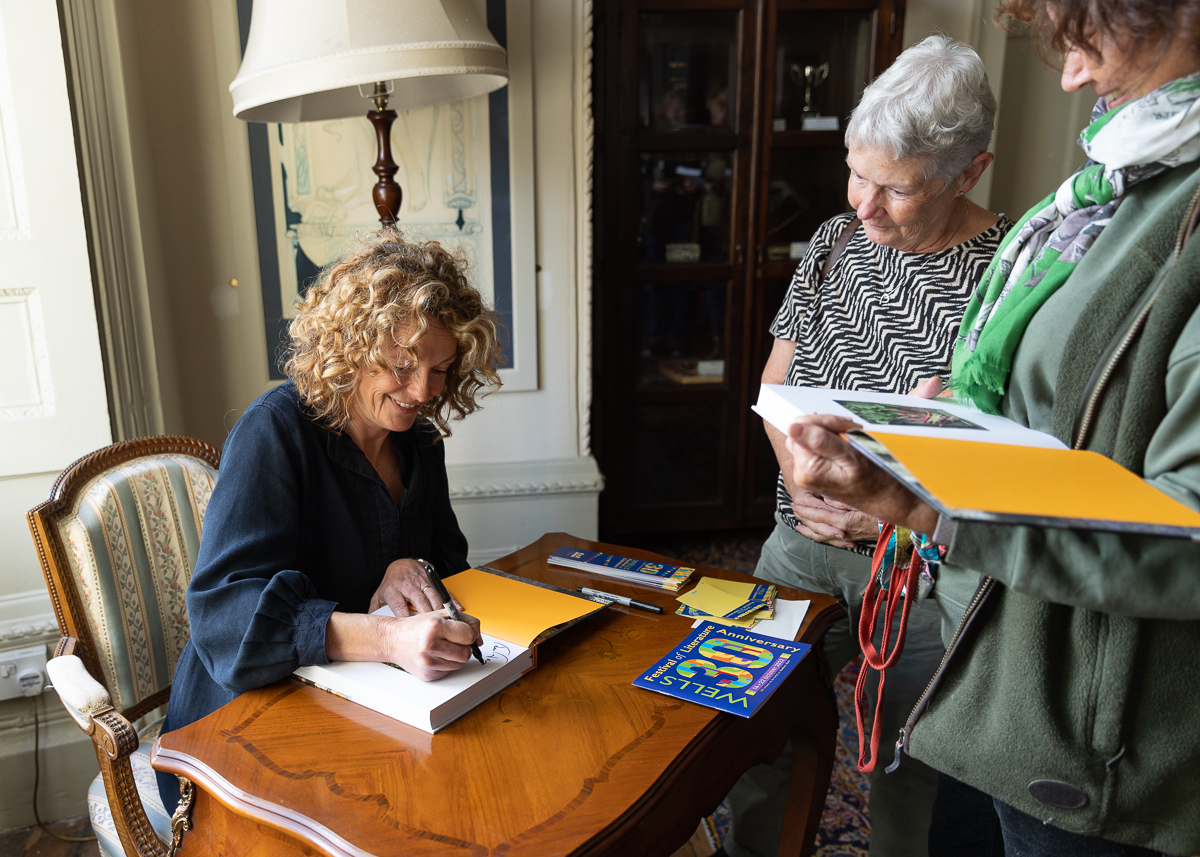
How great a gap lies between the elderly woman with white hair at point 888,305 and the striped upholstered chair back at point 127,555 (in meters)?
1.19

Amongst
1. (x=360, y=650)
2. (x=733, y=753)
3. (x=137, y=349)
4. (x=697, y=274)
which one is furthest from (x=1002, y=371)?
(x=697, y=274)

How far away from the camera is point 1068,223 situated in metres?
0.86

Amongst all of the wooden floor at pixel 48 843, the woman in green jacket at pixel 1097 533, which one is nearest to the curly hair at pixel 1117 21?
the woman in green jacket at pixel 1097 533

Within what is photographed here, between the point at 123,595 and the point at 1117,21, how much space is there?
1.69 m

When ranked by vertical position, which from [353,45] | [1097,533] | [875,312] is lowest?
[1097,533]

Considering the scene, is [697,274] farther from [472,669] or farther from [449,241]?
[472,669]

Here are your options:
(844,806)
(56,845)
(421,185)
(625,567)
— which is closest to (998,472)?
(625,567)

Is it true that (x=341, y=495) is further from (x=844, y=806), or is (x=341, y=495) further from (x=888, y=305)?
(x=844, y=806)

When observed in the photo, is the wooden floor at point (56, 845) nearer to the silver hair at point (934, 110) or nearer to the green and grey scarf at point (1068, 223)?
the green and grey scarf at point (1068, 223)

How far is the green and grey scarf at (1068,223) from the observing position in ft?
2.35

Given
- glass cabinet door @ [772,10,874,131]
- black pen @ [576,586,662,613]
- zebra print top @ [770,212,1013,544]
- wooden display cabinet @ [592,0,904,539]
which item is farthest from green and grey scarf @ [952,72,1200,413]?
glass cabinet door @ [772,10,874,131]

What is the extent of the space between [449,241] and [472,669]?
162 centimetres

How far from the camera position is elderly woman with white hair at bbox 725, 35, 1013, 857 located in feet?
4.33

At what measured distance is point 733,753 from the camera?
1.12m
